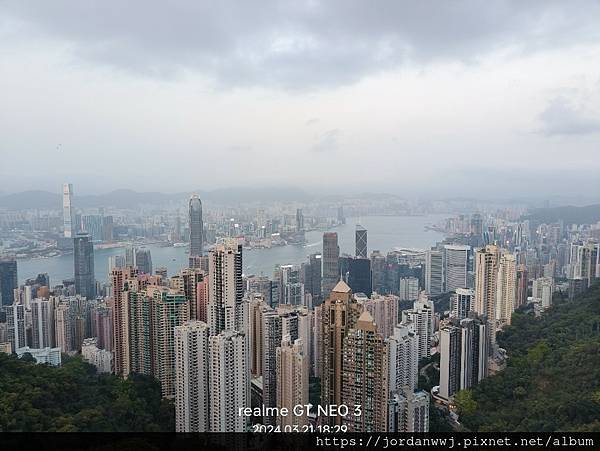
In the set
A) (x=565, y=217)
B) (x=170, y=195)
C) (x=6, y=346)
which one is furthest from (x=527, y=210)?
(x=6, y=346)

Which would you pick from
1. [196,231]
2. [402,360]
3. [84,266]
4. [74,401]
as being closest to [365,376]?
[402,360]

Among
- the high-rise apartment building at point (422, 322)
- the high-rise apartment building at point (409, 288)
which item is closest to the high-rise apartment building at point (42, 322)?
the high-rise apartment building at point (422, 322)

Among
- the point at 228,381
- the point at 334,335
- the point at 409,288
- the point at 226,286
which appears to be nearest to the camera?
the point at 228,381

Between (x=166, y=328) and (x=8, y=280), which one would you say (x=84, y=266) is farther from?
(x=166, y=328)

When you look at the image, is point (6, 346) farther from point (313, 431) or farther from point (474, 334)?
point (474, 334)

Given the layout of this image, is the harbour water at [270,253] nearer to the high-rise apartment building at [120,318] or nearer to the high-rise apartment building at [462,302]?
the high-rise apartment building at [120,318]

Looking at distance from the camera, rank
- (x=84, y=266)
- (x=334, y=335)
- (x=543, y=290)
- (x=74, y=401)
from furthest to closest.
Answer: (x=543, y=290)
(x=84, y=266)
(x=334, y=335)
(x=74, y=401)

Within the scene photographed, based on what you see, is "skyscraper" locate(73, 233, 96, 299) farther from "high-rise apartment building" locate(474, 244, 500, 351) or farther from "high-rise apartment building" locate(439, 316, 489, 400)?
"high-rise apartment building" locate(474, 244, 500, 351)

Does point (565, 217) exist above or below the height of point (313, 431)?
above
